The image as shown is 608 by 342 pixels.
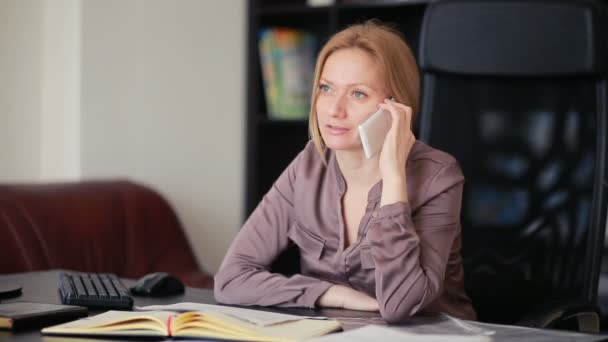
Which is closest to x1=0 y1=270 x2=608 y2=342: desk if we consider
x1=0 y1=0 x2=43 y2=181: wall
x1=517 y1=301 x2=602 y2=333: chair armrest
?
x1=517 y1=301 x2=602 y2=333: chair armrest

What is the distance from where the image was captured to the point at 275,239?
1736 millimetres

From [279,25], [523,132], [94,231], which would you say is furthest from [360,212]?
[279,25]

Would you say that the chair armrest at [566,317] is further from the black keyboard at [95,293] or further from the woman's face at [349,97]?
the black keyboard at [95,293]

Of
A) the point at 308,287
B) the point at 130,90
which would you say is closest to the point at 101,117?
the point at 130,90

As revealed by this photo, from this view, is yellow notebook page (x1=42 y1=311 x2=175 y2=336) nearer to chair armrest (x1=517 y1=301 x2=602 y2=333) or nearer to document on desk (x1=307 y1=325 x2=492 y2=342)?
document on desk (x1=307 y1=325 x2=492 y2=342)

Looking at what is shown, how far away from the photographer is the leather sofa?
237 centimetres

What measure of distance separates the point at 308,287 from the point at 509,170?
776 mm

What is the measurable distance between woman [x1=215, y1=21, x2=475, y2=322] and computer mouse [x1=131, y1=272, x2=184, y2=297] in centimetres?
9

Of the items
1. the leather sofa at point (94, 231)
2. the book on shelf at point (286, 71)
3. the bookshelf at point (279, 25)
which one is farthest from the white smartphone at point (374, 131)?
the book on shelf at point (286, 71)

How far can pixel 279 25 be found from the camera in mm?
3320

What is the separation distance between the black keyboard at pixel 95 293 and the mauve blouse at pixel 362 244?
0.19 m

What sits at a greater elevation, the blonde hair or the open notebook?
the blonde hair

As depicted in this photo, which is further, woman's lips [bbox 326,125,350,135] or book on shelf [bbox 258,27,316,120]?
book on shelf [bbox 258,27,316,120]

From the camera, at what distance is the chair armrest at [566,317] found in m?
1.60
